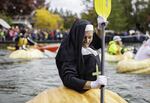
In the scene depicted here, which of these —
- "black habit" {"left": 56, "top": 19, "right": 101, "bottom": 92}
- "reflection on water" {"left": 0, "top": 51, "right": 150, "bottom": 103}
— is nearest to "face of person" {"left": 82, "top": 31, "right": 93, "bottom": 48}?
"black habit" {"left": 56, "top": 19, "right": 101, "bottom": 92}

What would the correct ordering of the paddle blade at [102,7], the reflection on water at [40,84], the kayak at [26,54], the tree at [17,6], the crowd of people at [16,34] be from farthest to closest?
the tree at [17,6] → the crowd of people at [16,34] → the kayak at [26,54] → the reflection on water at [40,84] → the paddle blade at [102,7]

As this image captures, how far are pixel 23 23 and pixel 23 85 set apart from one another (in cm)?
10618

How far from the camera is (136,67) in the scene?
1858 centimetres

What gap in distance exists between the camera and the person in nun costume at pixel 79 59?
7.18m

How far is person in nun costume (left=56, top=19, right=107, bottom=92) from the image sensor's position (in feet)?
23.6

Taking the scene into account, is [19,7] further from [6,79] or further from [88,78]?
[88,78]

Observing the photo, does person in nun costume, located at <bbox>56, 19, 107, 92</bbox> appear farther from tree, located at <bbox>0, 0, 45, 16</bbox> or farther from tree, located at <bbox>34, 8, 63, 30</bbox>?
tree, located at <bbox>34, 8, 63, 30</bbox>

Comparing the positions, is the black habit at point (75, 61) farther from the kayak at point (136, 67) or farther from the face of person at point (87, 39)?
the kayak at point (136, 67)

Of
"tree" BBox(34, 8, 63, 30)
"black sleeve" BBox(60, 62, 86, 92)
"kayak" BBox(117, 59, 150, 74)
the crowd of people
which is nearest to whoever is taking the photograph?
"black sleeve" BBox(60, 62, 86, 92)

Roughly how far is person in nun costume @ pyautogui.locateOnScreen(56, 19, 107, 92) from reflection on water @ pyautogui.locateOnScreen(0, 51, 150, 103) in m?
4.54

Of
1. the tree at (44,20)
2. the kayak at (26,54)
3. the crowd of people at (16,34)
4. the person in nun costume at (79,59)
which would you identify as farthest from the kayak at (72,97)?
the tree at (44,20)

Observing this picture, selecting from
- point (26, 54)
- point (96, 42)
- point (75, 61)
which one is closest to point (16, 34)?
point (26, 54)

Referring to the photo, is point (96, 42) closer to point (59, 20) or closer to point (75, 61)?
Result: point (75, 61)

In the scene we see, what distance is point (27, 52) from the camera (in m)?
28.5
